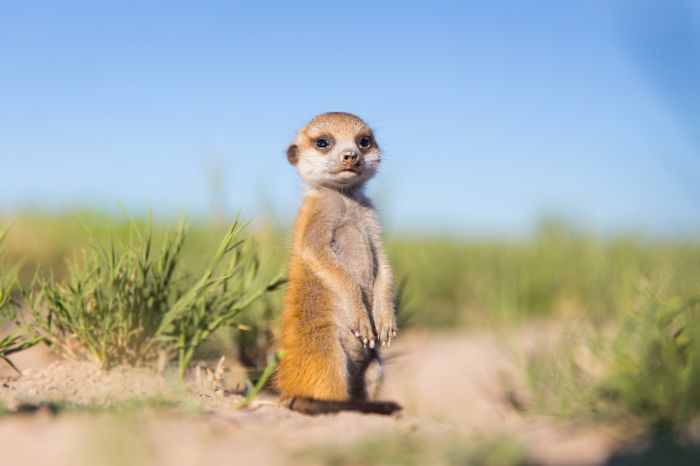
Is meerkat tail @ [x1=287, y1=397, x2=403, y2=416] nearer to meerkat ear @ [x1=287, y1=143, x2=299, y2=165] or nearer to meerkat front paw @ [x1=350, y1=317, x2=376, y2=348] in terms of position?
meerkat front paw @ [x1=350, y1=317, x2=376, y2=348]

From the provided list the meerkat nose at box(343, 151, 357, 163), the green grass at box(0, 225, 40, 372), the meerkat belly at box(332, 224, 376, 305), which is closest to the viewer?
the green grass at box(0, 225, 40, 372)

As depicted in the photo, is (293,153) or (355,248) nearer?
(355,248)

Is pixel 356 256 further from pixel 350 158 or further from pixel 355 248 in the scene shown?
pixel 350 158

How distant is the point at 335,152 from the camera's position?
417cm

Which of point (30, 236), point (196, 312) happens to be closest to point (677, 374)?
point (196, 312)

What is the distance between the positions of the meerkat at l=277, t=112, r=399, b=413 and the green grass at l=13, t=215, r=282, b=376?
411 mm

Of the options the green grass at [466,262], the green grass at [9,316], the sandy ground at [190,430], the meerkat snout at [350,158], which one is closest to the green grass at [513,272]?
the green grass at [466,262]

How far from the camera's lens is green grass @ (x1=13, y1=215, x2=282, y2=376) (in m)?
3.85

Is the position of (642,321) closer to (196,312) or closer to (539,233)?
(196,312)

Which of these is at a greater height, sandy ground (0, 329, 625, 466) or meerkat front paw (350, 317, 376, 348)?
meerkat front paw (350, 317, 376, 348)

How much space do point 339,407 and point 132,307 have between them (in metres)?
1.39

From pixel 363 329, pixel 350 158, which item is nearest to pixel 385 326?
pixel 363 329

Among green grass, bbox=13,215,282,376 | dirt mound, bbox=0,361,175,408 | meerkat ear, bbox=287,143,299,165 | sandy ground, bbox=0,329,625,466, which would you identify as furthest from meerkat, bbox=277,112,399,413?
dirt mound, bbox=0,361,175,408

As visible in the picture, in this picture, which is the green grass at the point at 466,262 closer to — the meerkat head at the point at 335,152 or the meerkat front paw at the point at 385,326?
the meerkat head at the point at 335,152
